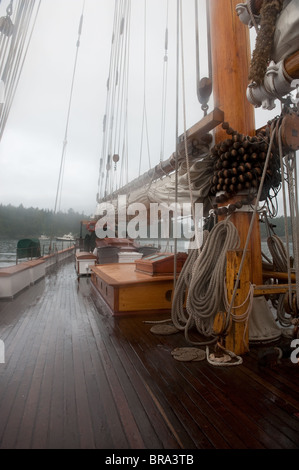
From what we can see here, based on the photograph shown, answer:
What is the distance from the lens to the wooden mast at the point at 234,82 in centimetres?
306

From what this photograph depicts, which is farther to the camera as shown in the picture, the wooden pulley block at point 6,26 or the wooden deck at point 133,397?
the wooden pulley block at point 6,26

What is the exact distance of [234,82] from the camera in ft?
10.2

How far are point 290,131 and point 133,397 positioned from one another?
249 cm

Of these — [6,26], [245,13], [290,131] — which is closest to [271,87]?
[245,13]

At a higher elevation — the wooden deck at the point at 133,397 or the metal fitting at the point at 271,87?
the metal fitting at the point at 271,87

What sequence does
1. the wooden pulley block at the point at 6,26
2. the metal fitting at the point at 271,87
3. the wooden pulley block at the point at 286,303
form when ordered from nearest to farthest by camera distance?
the metal fitting at the point at 271,87 → the wooden pulley block at the point at 286,303 → the wooden pulley block at the point at 6,26

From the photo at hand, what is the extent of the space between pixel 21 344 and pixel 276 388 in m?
2.34

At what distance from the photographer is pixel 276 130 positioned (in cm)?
253

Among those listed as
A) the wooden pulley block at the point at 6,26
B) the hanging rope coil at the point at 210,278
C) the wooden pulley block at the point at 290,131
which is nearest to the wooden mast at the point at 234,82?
the hanging rope coil at the point at 210,278

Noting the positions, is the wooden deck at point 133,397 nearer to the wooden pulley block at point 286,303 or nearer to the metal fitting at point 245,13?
the wooden pulley block at point 286,303

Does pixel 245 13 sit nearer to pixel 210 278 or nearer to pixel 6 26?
pixel 210 278

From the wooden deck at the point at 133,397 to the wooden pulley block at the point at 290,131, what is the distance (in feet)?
6.22

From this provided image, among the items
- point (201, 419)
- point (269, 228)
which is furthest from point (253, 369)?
point (269, 228)
